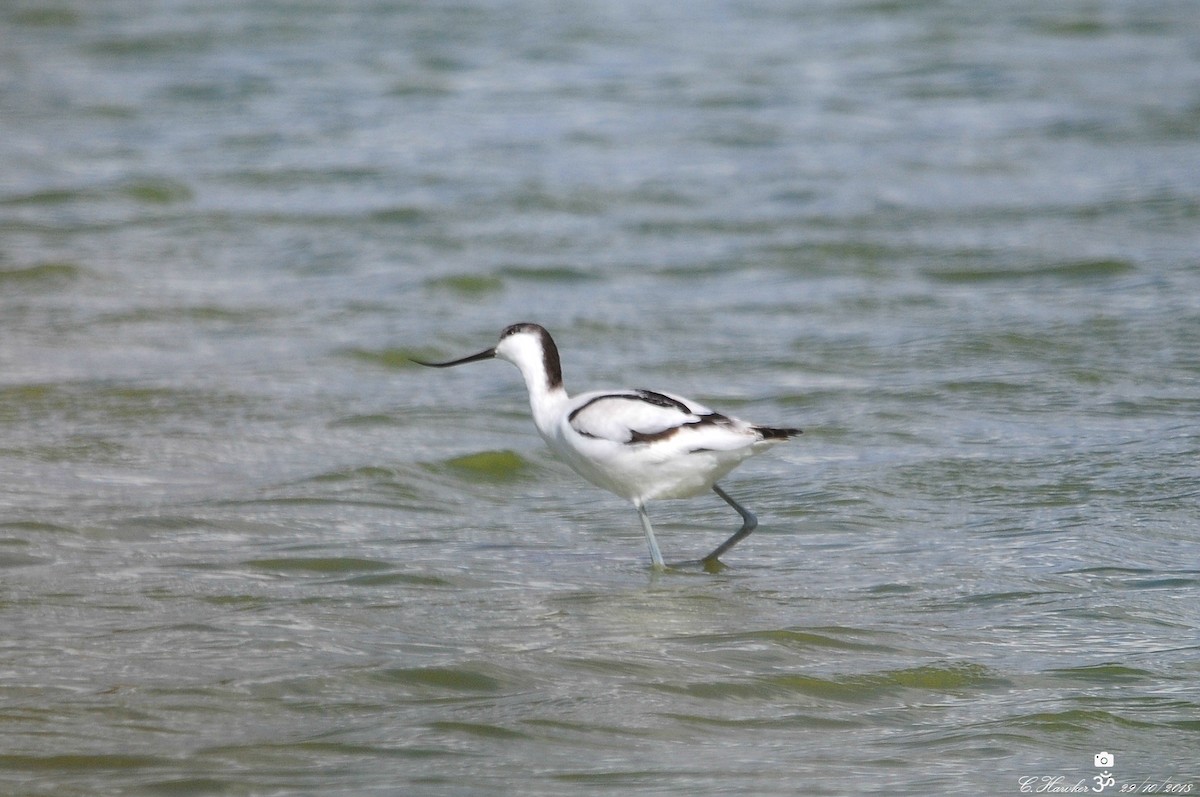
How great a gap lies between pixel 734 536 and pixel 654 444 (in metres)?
0.60

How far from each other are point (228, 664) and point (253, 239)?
8.04 meters

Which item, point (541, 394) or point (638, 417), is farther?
point (541, 394)

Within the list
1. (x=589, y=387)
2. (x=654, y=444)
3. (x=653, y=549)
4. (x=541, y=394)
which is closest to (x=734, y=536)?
(x=653, y=549)

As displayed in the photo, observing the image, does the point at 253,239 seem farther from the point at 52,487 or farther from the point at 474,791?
the point at 474,791

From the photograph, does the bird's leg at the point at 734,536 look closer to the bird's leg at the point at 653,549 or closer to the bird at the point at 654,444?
the bird at the point at 654,444

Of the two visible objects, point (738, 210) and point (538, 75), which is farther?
point (538, 75)

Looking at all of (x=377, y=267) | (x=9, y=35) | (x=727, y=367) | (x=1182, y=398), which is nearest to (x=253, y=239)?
(x=377, y=267)

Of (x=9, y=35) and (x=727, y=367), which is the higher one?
(x=9, y=35)

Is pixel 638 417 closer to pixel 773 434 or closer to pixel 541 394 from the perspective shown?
Answer: pixel 773 434

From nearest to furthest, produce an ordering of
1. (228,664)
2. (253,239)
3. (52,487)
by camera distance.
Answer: (228,664) < (52,487) < (253,239)

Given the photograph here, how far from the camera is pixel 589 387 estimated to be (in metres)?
8.95

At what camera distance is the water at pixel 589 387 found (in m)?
4.77

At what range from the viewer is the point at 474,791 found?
4352mm

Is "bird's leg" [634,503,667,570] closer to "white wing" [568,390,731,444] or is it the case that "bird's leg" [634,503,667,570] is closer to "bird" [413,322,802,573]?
"bird" [413,322,802,573]
